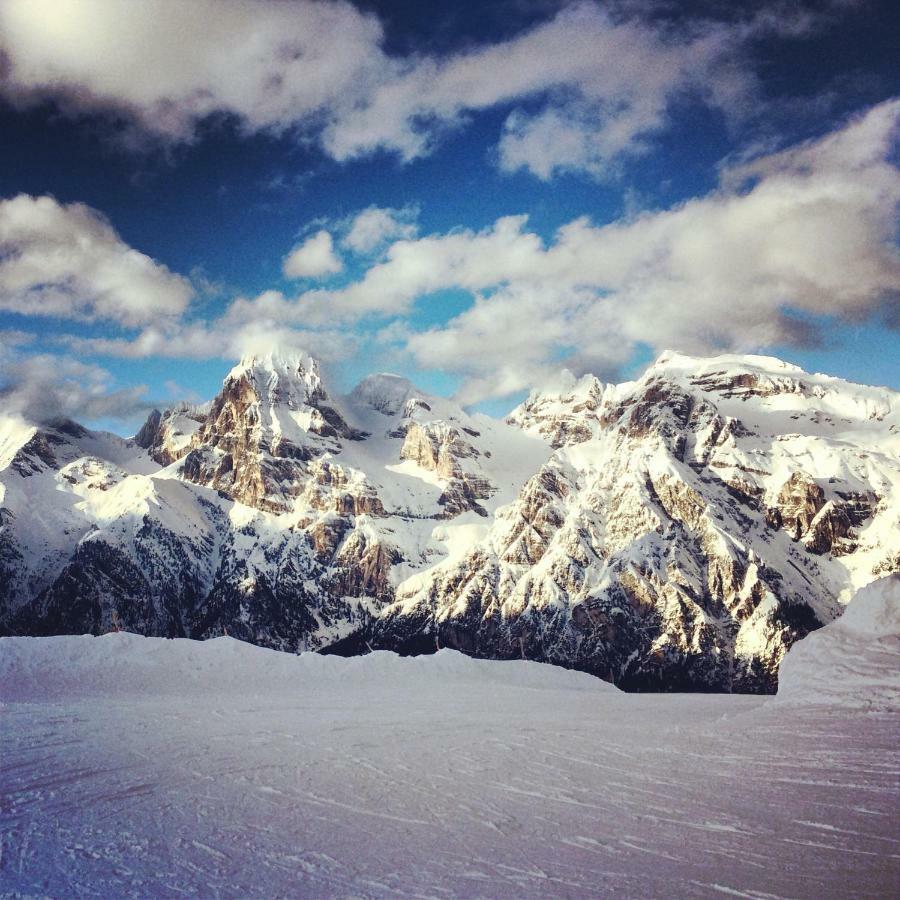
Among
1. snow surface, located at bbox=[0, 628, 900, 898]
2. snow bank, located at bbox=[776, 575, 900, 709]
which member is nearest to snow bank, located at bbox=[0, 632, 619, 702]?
snow surface, located at bbox=[0, 628, 900, 898]

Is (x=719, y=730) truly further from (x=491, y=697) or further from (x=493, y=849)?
(x=491, y=697)

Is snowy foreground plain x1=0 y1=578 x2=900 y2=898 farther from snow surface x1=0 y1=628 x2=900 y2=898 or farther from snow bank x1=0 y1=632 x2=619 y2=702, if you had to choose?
snow bank x1=0 y1=632 x2=619 y2=702

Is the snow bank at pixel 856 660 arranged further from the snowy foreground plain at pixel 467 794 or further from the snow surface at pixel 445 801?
the snow surface at pixel 445 801

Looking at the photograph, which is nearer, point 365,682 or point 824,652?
point 824,652

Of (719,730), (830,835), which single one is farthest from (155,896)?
(719,730)

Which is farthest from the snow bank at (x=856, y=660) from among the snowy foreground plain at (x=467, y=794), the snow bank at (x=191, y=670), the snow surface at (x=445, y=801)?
the snow bank at (x=191, y=670)
